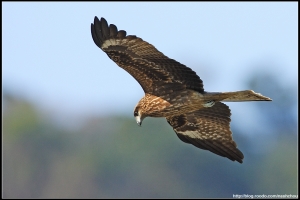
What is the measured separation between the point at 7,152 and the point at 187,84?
28627 mm

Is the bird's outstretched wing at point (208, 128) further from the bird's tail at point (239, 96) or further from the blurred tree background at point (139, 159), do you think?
the blurred tree background at point (139, 159)

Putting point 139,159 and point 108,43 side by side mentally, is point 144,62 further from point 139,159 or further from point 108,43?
point 139,159

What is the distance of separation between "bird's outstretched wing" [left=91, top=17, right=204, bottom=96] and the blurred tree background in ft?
72.6

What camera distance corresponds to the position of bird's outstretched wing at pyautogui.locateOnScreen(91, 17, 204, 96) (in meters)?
13.1

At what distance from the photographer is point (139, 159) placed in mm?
41031

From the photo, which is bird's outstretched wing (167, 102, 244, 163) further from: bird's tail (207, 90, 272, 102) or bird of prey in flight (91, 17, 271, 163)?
bird's tail (207, 90, 272, 102)

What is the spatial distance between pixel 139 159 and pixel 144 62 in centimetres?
2794

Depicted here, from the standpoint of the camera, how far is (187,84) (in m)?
13.4

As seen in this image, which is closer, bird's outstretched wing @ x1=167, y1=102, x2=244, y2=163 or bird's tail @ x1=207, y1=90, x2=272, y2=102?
bird's tail @ x1=207, y1=90, x2=272, y2=102

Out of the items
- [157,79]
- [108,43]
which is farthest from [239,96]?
[108,43]

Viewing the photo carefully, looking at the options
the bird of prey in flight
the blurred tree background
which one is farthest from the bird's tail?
the blurred tree background

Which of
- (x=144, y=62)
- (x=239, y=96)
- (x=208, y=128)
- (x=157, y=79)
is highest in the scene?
(x=144, y=62)

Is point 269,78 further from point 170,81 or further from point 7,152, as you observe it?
point 170,81

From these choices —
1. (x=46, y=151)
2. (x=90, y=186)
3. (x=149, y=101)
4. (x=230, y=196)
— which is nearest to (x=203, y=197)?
(x=230, y=196)
